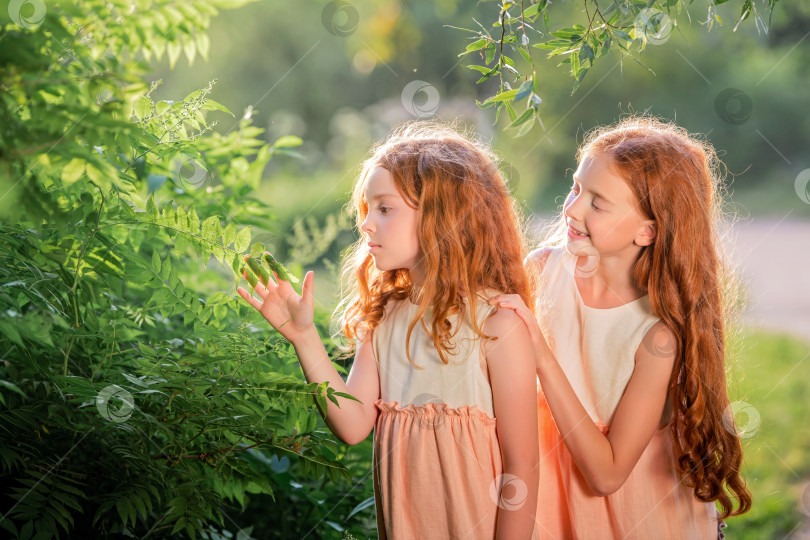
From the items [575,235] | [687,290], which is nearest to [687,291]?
[687,290]

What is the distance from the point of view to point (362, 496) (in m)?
1.79

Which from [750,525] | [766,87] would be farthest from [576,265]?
[766,87]

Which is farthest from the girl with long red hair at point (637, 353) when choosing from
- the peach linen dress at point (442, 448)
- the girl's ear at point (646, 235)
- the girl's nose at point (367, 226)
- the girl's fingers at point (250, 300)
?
the girl's fingers at point (250, 300)

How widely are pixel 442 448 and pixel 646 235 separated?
56cm

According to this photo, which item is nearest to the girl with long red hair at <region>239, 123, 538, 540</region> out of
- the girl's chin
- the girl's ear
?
the girl's chin

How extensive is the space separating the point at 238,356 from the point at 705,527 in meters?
0.99

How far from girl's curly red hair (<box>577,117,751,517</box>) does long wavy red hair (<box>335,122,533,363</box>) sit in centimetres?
23

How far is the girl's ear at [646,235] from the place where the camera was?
4.65 feet

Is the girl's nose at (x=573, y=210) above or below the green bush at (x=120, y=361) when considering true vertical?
above

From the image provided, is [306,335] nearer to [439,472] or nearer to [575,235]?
[439,472]

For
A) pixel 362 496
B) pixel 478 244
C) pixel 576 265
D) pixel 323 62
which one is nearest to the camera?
pixel 478 244

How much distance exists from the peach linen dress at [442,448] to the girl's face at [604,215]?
8.6 inches

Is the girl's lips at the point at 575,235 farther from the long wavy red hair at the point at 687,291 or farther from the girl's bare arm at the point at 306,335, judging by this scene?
the girl's bare arm at the point at 306,335

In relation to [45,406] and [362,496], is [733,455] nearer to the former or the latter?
[362,496]
